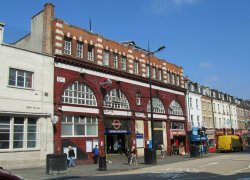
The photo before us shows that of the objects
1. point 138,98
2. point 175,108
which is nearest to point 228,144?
point 175,108

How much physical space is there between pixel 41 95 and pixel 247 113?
74023mm

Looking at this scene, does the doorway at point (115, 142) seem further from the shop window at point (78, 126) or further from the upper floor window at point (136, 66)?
the upper floor window at point (136, 66)

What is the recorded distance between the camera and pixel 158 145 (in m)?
40.8

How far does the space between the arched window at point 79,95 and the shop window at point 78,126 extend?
1.48m

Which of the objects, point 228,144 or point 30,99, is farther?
point 228,144

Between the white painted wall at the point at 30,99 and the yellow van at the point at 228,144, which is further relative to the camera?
the yellow van at the point at 228,144

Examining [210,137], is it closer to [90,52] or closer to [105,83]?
[105,83]

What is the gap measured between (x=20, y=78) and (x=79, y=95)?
6417 millimetres

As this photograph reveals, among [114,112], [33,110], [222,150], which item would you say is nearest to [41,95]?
[33,110]

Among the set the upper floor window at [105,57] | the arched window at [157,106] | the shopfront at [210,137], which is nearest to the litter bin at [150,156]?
the upper floor window at [105,57]

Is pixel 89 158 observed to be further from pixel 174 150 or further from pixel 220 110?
pixel 220 110

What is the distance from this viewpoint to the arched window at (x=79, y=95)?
29.0m

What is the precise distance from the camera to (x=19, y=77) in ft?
83.4

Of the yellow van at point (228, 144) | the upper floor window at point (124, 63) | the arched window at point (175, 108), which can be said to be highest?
the upper floor window at point (124, 63)
